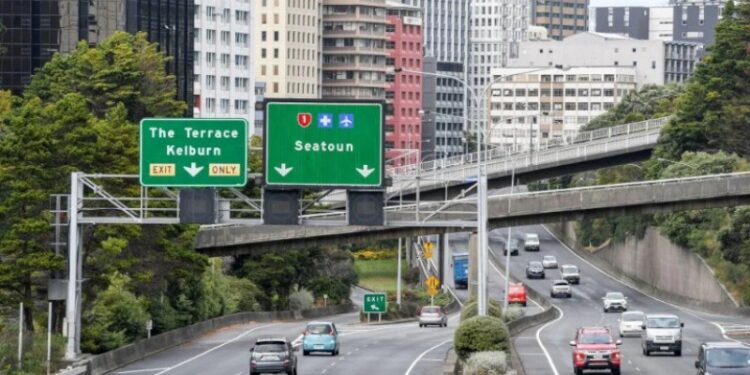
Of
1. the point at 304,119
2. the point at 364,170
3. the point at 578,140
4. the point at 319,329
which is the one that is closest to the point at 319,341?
the point at 319,329

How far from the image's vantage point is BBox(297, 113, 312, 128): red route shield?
56.7 m

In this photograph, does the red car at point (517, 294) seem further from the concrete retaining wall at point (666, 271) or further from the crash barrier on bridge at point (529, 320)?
the concrete retaining wall at point (666, 271)

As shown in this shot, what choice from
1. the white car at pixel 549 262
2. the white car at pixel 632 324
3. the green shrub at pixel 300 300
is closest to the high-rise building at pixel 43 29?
Result: the green shrub at pixel 300 300

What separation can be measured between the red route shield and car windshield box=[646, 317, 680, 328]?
890 inches

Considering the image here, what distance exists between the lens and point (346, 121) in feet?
186

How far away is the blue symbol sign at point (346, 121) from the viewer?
56625 mm

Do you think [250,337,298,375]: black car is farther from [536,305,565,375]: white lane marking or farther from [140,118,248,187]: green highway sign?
[536,305,565,375]: white lane marking

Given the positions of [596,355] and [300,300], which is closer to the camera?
[596,355]

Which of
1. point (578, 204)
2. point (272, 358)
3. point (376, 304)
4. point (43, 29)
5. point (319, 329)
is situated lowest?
point (376, 304)

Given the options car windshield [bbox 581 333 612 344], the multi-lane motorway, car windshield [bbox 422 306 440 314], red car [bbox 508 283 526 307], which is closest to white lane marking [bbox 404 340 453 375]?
the multi-lane motorway

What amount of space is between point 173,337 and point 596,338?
25.8 m

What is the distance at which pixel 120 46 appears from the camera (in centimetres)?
10881

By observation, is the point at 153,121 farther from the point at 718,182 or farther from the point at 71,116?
the point at 718,182

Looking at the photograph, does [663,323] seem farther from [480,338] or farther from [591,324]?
[591,324]
